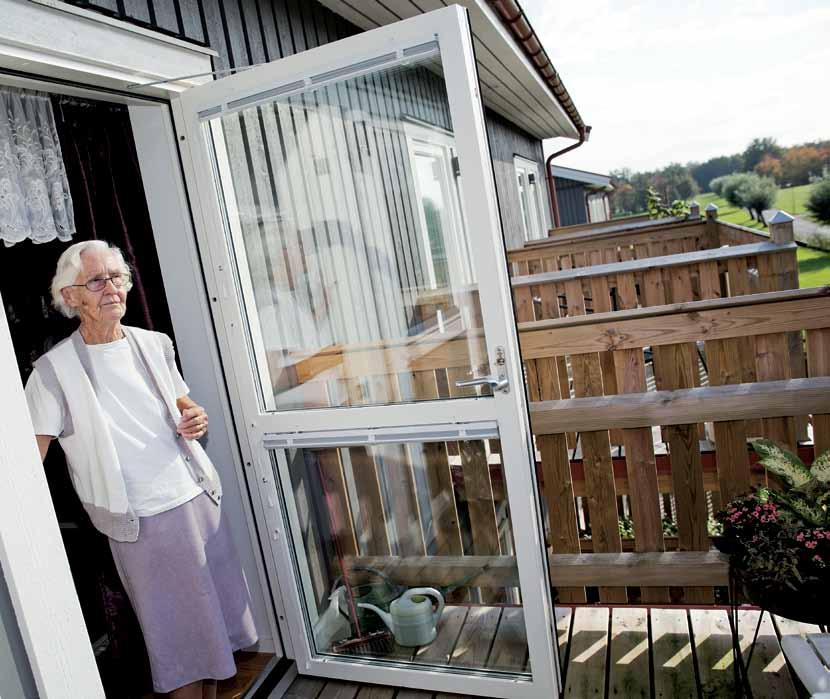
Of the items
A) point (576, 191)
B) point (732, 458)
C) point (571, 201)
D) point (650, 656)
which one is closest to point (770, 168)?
point (576, 191)

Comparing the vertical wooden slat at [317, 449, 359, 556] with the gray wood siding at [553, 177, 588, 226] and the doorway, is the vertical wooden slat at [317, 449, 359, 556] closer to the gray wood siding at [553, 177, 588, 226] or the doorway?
the doorway

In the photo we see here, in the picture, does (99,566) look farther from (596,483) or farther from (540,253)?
(540,253)

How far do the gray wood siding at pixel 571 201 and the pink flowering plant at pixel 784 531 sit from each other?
53.9ft

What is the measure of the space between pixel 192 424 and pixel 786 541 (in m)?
1.71

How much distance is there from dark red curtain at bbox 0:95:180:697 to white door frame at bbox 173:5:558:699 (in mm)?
382

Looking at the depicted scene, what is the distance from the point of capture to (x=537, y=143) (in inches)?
468

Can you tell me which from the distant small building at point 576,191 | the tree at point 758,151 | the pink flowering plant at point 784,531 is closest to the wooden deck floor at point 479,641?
the pink flowering plant at point 784,531

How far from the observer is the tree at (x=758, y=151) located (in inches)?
1200

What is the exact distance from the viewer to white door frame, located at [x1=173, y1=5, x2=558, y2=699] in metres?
1.89

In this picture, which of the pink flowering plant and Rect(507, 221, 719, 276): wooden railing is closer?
the pink flowering plant

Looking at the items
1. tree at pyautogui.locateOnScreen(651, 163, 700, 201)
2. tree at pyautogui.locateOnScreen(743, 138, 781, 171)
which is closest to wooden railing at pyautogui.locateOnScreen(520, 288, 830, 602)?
tree at pyautogui.locateOnScreen(651, 163, 700, 201)

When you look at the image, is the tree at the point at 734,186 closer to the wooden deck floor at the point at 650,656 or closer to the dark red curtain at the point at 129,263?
the wooden deck floor at the point at 650,656

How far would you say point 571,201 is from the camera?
1798 centimetres

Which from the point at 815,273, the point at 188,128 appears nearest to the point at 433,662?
the point at 188,128
